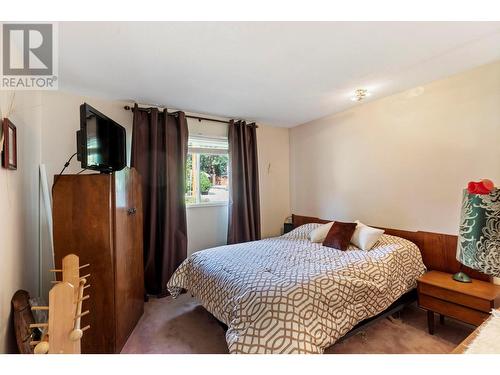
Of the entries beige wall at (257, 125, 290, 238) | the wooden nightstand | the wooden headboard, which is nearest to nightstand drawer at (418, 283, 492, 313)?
the wooden nightstand

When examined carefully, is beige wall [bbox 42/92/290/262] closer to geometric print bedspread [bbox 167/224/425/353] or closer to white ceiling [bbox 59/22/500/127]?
white ceiling [bbox 59/22/500/127]

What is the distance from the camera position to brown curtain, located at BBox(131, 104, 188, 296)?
9.39 feet

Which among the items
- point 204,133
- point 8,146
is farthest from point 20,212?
point 204,133

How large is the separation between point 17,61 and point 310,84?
2.36 meters

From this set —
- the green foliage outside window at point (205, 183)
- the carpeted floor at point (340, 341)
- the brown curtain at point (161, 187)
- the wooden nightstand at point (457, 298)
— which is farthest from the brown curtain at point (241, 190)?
the wooden nightstand at point (457, 298)

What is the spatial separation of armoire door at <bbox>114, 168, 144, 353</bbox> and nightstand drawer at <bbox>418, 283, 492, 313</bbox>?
2.54 meters

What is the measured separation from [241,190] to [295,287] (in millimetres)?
2032

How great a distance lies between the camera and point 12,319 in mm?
1493

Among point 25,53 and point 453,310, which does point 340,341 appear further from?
point 25,53

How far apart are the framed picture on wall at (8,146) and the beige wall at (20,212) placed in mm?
48

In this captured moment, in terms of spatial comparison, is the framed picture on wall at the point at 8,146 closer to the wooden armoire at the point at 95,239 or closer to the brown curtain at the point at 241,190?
the wooden armoire at the point at 95,239

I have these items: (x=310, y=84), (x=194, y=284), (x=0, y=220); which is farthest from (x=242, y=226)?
(x=0, y=220)

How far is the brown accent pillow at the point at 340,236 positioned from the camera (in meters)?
2.58

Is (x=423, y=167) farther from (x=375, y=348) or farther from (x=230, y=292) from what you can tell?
(x=230, y=292)
